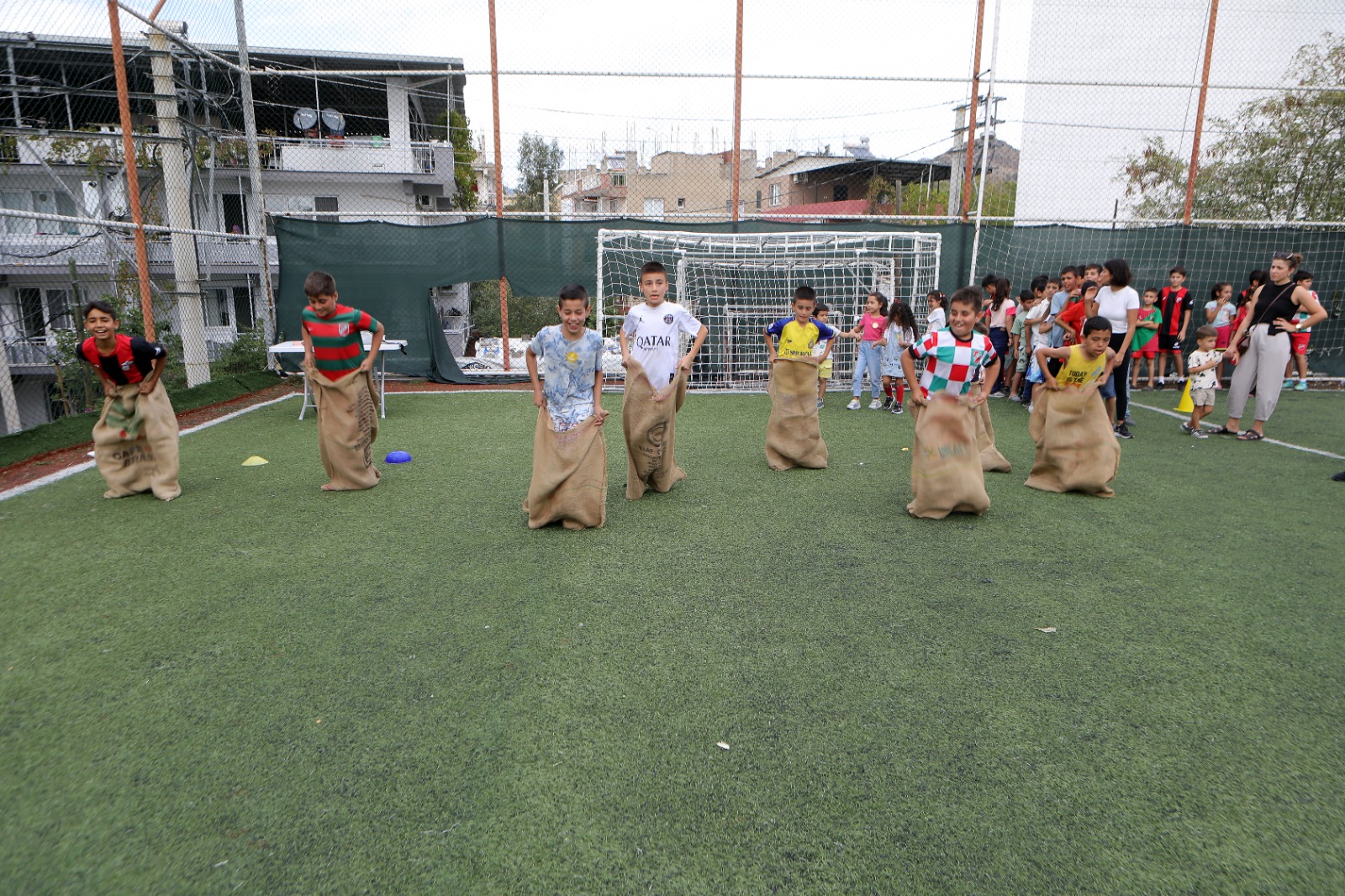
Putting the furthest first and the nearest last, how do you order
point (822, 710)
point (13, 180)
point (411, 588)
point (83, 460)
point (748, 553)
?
point (13, 180)
point (83, 460)
point (748, 553)
point (411, 588)
point (822, 710)

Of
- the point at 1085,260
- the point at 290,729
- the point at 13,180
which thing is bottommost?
the point at 290,729

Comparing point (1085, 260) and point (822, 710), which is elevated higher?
point (1085, 260)

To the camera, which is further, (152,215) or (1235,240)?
(152,215)

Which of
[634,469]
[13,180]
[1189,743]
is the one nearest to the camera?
[1189,743]

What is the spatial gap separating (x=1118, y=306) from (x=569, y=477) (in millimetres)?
5508

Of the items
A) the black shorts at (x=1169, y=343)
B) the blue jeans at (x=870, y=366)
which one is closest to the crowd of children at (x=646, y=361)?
the blue jeans at (x=870, y=366)

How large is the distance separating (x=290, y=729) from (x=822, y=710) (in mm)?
1847

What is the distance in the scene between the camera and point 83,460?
21.9 ft

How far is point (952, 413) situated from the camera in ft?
16.3

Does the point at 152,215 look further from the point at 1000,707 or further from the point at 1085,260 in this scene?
the point at 1000,707

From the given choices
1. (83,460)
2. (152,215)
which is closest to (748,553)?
(83,460)

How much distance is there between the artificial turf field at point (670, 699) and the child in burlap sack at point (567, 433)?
11.1 inches

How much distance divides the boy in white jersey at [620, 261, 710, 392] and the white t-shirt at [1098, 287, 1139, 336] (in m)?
4.22

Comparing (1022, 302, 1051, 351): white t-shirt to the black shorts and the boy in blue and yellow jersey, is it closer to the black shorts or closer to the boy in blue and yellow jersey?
the black shorts
